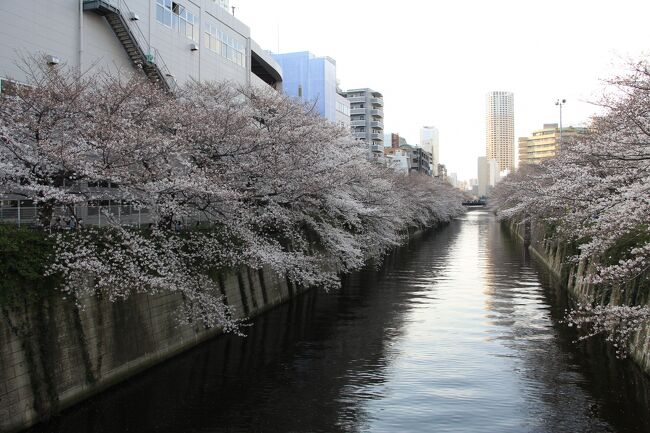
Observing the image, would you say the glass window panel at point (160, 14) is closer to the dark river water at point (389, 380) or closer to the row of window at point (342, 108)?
the dark river water at point (389, 380)

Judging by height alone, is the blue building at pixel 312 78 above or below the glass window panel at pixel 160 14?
above

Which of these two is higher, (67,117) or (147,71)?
(147,71)

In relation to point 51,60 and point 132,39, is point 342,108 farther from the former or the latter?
point 51,60

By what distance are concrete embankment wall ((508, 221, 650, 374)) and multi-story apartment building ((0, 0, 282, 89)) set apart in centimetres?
2354

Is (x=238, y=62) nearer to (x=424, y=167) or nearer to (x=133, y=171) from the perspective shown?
(x=133, y=171)

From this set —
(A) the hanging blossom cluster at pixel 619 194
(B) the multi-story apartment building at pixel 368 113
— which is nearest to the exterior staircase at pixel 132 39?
(A) the hanging blossom cluster at pixel 619 194

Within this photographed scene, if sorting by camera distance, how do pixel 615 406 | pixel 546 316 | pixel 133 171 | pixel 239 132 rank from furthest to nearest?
pixel 546 316 → pixel 239 132 → pixel 133 171 → pixel 615 406

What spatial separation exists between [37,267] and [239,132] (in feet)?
33.9

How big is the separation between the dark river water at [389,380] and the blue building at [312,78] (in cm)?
5737

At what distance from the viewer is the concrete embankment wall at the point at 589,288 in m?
18.2

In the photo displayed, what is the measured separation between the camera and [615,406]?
1538 cm

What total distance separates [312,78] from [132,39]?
55.6 m

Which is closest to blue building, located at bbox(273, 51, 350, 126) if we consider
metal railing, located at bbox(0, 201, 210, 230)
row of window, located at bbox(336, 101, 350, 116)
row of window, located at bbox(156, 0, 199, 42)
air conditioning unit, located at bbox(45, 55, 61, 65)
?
row of window, located at bbox(336, 101, 350, 116)

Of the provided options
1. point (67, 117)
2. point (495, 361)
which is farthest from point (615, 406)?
point (67, 117)
